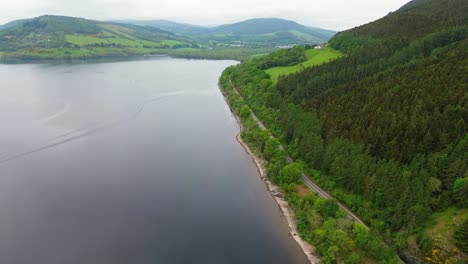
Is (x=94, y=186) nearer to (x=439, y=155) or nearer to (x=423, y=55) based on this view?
(x=439, y=155)

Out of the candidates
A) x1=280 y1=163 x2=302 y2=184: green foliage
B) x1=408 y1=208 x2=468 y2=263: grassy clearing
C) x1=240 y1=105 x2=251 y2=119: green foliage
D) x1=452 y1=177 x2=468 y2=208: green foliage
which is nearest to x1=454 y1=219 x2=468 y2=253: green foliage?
x1=408 y1=208 x2=468 y2=263: grassy clearing

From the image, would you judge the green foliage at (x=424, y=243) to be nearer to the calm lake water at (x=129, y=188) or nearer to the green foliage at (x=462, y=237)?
the green foliage at (x=462, y=237)

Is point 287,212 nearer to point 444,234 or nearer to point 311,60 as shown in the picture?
point 444,234

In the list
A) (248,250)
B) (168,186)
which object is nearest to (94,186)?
(168,186)

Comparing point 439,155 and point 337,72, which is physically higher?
point 337,72

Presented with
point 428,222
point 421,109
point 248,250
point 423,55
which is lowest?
point 248,250

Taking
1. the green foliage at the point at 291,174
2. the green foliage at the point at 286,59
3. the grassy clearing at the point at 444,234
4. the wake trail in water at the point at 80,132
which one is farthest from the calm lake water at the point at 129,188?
the green foliage at the point at 286,59

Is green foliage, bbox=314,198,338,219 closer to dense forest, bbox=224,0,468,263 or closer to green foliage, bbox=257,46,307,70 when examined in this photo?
dense forest, bbox=224,0,468,263

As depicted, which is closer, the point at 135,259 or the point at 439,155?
the point at 135,259
